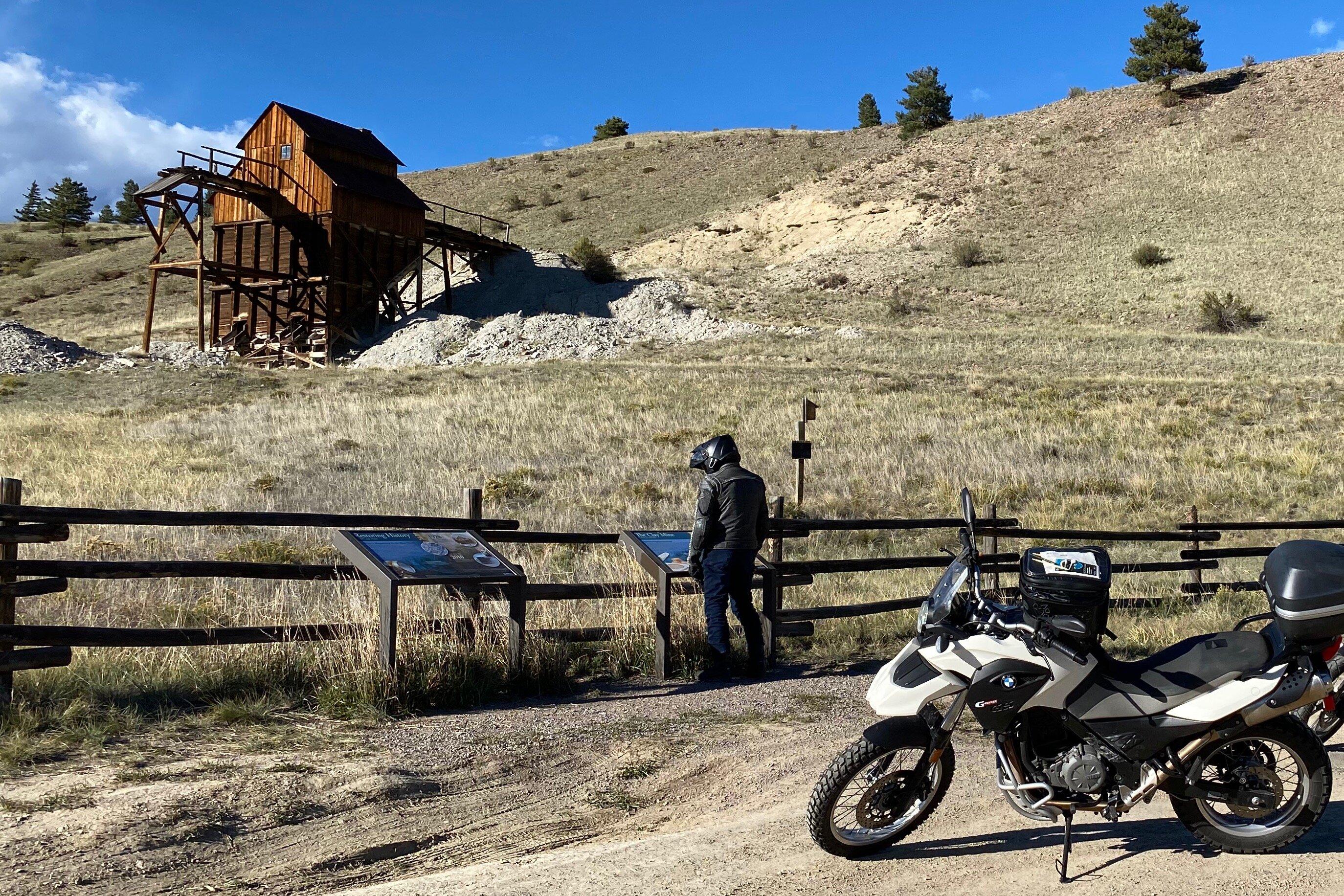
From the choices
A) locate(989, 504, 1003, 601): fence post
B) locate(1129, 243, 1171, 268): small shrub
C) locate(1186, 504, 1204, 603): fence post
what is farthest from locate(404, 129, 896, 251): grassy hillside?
locate(989, 504, 1003, 601): fence post

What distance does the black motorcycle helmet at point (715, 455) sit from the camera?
8477mm

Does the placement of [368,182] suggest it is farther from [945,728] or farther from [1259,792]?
[1259,792]

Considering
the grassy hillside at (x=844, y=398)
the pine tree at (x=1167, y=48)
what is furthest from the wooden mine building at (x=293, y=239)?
the pine tree at (x=1167, y=48)

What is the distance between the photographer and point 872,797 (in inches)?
188

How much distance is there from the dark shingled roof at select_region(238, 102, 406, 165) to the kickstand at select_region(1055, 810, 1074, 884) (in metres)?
40.6

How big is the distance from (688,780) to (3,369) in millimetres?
36275

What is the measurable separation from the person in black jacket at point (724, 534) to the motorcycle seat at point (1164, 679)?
3.87 metres

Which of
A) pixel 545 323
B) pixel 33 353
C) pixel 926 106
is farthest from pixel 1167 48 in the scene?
pixel 33 353

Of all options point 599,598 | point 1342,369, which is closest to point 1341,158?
point 1342,369

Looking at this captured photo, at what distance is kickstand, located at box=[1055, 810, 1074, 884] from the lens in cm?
447

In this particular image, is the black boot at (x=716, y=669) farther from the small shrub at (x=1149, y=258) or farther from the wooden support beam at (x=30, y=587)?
the small shrub at (x=1149, y=258)

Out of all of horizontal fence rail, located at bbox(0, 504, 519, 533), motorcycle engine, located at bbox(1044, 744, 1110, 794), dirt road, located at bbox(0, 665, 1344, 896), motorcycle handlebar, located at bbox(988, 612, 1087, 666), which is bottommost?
dirt road, located at bbox(0, 665, 1344, 896)

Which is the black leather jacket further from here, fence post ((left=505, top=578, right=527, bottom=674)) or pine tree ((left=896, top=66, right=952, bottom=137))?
pine tree ((left=896, top=66, right=952, bottom=137))

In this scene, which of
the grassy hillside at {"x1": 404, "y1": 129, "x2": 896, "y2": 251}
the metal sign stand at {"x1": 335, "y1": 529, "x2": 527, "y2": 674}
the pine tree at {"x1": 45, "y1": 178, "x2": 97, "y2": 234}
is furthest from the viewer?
the pine tree at {"x1": 45, "y1": 178, "x2": 97, "y2": 234}
